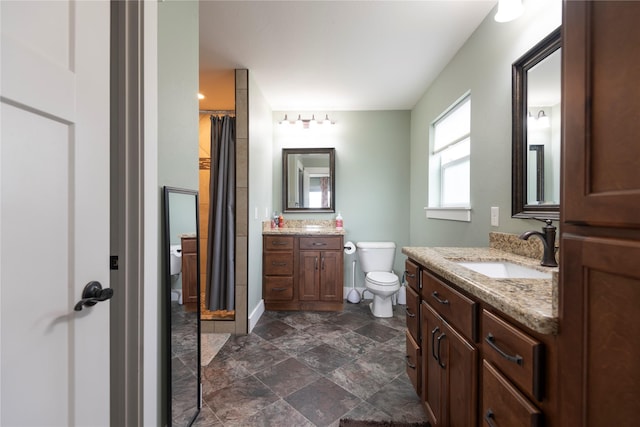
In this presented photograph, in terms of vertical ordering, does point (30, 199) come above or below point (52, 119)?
below

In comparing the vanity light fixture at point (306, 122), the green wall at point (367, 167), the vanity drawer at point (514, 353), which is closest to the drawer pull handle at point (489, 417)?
the vanity drawer at point (514, 353)

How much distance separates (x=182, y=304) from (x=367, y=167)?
2724mm

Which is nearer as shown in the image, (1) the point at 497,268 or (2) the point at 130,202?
(2) the point at 130,202

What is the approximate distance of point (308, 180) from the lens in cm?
340

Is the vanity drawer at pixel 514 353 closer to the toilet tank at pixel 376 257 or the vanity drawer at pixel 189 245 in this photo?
the vanity drawer at pixel 189 245

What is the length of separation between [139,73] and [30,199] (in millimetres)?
603

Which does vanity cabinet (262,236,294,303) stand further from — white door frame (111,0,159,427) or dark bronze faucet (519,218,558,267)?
dark bronze faucet (519,218,558,267)

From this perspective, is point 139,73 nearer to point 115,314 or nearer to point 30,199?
point 30,199

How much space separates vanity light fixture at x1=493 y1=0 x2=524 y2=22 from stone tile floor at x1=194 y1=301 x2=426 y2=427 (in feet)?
7.08

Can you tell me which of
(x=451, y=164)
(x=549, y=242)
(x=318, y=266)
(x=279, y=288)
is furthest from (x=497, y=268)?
(x=279, y=288)

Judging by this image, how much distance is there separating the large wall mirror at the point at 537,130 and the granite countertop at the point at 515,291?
12.5 inches

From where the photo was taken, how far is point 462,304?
94cm

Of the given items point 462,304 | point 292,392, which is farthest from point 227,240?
point 462,304

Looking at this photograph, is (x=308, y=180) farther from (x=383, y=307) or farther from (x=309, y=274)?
(x=383, y=307)
